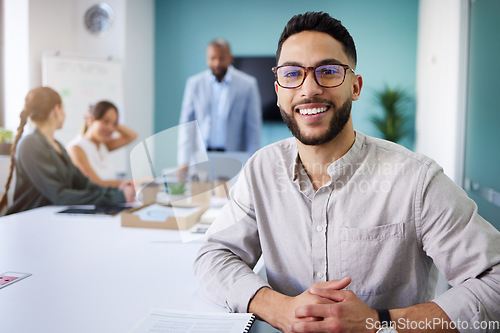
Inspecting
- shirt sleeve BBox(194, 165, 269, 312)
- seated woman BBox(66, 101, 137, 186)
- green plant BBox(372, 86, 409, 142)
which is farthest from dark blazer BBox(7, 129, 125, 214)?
green plant BBox(372, 86, 409, 142)

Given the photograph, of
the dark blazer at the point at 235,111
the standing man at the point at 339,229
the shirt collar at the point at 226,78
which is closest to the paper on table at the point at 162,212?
the standing man at the point at 339,229

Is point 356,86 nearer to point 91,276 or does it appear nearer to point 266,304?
point 266,304

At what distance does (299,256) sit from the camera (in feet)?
3.34

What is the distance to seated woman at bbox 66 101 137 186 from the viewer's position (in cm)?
265

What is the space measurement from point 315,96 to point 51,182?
1.52 metres

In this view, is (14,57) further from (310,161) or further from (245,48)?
(310,161)

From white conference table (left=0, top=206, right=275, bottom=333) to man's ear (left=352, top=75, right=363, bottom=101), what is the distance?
60 cm

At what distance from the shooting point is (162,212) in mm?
1650

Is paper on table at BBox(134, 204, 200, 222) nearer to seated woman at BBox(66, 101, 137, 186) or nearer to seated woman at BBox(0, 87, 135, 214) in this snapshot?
seated woman at BBox(0, 87, 135, 214)

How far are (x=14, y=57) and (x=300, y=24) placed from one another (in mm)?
3731

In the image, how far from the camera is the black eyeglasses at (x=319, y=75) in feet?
3.22

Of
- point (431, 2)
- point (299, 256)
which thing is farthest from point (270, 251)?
point (431, 2)

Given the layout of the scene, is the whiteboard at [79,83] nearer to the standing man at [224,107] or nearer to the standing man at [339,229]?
the standing man at [224,107]

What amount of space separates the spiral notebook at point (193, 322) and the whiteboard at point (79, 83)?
349cm
